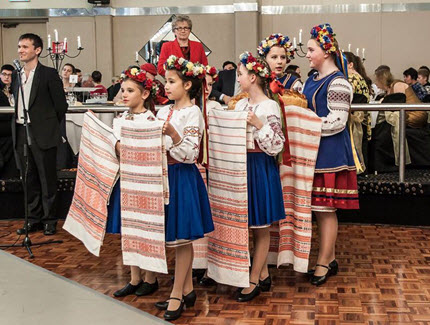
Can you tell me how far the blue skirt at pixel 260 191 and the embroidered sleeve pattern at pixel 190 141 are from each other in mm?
404

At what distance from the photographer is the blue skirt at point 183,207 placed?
12.2 feet

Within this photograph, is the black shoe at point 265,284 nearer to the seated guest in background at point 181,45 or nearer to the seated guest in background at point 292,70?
the seated guest in background at point 181,45

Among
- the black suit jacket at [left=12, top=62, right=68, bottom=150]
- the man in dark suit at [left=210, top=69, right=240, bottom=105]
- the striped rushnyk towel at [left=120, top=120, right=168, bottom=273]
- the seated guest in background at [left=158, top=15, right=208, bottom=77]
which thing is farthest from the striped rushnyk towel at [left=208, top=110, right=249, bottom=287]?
the man in dark suit at [left=210, top=69, right=240, bottom=105]

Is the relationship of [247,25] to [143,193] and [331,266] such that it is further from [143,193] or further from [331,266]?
Result: [143,193]

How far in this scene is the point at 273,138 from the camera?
393cm

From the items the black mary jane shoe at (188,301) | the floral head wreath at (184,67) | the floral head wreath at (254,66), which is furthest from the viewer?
the floral head wreath at (254,66)

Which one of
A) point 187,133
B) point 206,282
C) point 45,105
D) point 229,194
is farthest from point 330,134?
point 45,105

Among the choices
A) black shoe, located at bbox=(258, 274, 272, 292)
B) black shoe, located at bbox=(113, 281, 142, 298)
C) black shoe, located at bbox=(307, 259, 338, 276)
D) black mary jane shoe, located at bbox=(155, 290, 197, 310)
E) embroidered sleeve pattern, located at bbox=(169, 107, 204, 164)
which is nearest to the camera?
embroidered sleeve pattern, located at bbox=(169, 107, 204, 164)

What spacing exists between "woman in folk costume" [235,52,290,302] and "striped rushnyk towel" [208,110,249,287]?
0.31ft

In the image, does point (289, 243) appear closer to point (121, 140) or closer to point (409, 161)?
point (121, 140)

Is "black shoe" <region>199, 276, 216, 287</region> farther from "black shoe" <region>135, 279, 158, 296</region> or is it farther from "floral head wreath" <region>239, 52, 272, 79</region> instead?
"floral head wreath" <region>239, 52, 272, 79</region>

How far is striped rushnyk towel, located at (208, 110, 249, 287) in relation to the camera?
3943 mm

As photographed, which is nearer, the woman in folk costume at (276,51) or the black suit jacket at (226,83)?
the woman in folk costume at (276,51)

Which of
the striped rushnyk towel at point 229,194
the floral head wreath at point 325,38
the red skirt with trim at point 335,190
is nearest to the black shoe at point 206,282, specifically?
the striped rushnyk towel at point 229,194
